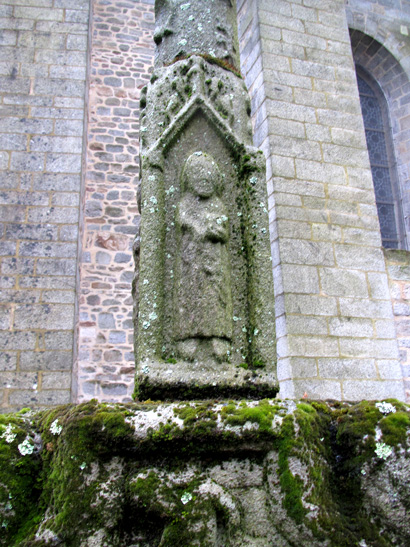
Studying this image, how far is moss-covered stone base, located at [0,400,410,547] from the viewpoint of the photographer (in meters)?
1.41

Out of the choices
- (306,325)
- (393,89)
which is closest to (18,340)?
(306,325)

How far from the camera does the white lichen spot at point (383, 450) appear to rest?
1521 mm

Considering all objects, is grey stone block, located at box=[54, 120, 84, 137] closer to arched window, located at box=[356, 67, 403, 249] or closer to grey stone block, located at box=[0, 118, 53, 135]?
grey stone block, located at box=[0, 118, 53, 135]

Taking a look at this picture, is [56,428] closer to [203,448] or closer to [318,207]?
[203,448]

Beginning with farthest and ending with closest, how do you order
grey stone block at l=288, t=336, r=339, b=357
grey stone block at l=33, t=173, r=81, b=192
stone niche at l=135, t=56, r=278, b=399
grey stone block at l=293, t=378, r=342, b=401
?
grey stone block at l=33, t=173, r=81, b=192 → grey stone block at l=288, t=336, r=339, b=357 → grey stone block at l=293, t=378, r=342, b=401 → stone niche at l=135, t=56, r=278, b=399

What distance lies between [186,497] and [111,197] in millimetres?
6484

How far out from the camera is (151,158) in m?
2.21

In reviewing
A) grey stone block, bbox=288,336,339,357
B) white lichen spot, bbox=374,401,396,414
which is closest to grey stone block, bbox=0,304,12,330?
grey stone block, bbox=288,336,339,357

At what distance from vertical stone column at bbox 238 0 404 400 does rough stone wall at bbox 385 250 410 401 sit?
158mm

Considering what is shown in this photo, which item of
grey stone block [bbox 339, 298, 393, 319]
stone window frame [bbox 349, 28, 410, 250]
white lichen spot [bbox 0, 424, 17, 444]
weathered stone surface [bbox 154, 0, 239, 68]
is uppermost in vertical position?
stone window frame [bbox 349, 28, 410, 250]

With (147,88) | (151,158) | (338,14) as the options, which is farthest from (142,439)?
(338,14)

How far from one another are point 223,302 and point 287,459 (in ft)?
2.23

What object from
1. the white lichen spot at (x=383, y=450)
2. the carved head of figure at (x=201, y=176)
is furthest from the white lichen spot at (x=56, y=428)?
the carved head of figure at (x=201, y=176)

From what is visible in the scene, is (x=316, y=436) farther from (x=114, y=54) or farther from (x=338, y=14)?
(x=114, y=54)
